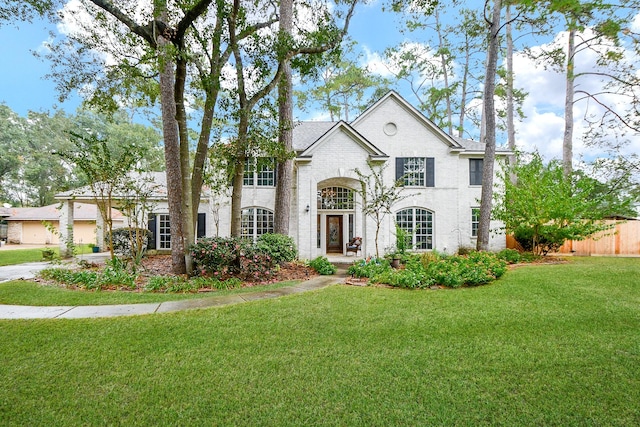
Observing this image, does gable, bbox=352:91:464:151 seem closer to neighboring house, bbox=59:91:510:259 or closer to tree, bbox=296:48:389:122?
neighboring house, bbox=59:91:510:259

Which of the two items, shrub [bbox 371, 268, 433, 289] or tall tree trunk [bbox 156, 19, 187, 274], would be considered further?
tall tree trunk [bbox 156, 19, 187, 274]

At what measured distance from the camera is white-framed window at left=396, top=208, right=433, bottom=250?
14.8 m

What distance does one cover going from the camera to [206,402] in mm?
2949

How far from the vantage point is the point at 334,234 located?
15.5 m

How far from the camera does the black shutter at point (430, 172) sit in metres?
14.9

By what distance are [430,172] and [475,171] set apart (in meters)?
2.58

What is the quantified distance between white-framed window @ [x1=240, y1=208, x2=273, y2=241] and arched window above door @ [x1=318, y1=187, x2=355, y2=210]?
8.49 ft

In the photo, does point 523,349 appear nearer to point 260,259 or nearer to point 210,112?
point 260,259

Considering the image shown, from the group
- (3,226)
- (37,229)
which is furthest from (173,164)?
(3,226)

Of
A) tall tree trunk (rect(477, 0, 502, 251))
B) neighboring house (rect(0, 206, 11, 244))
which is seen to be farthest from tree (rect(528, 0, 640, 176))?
neighboring house (rect(0, 206, 11, 244))

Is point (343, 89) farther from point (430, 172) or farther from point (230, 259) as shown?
point (230, 259)

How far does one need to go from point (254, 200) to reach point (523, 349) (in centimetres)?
1233

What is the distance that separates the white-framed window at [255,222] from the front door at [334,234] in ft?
9.65

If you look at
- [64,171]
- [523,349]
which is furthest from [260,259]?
[64,171]
